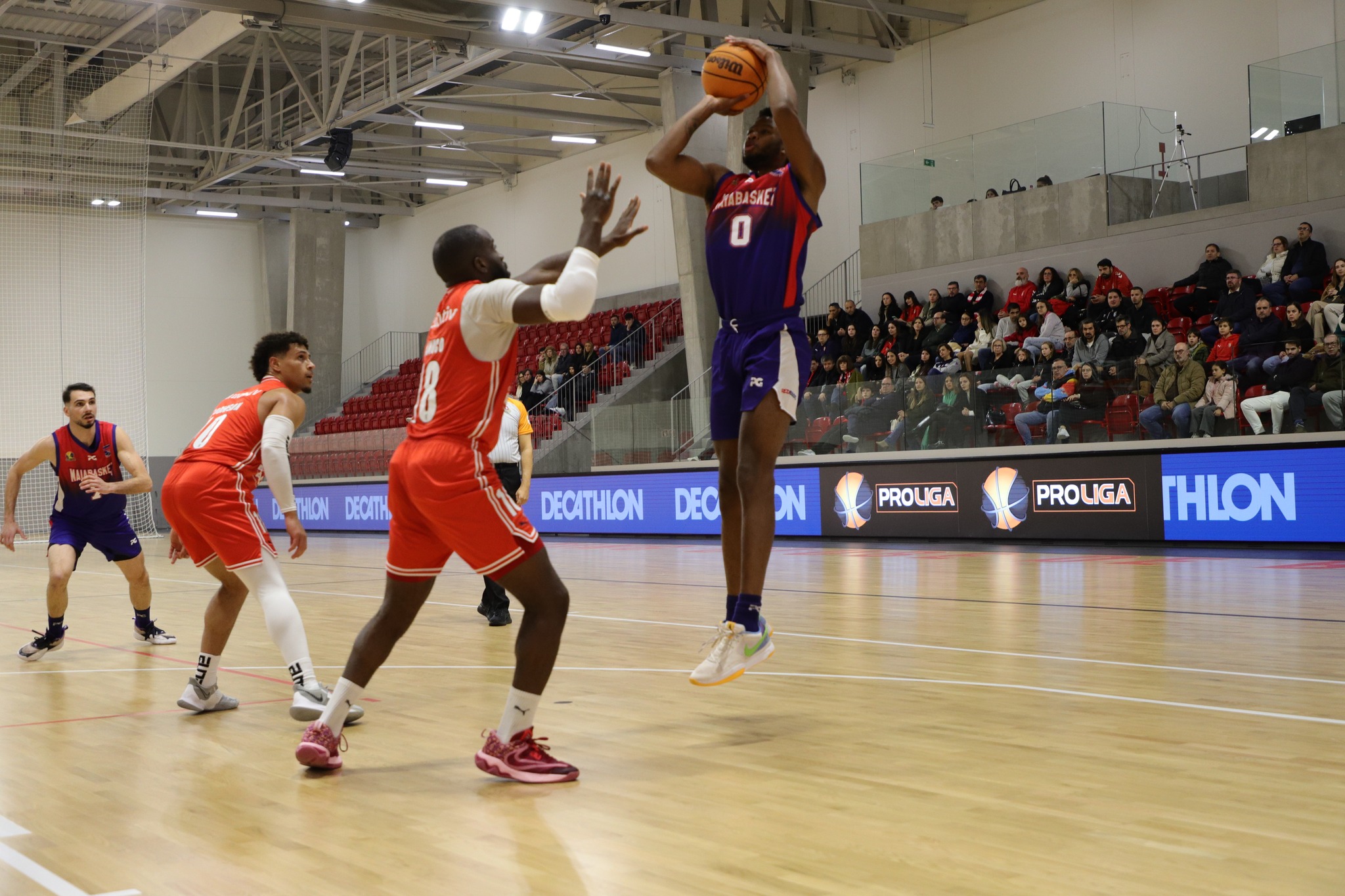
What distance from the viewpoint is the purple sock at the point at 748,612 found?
4621 millimetres

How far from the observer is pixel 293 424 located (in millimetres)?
4895

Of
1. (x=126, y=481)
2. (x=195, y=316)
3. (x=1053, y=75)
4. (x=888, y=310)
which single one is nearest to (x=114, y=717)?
(x=126, y=481)

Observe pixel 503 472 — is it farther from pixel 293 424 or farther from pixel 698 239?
pixel 698 239

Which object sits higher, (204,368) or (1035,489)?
(204,368)

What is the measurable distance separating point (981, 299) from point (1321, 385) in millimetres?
6185

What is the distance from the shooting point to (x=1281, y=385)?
Result: 11914mm

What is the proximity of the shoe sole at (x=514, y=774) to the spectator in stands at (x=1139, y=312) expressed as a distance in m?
12.4

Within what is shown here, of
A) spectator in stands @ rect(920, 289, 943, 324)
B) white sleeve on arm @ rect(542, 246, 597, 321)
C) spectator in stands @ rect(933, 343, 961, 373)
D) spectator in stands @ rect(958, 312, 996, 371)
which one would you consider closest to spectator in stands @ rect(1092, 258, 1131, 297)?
spectator in stands @ rect(958, 312, 996, 371)

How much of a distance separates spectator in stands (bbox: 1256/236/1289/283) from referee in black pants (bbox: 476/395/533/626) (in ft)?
31.8

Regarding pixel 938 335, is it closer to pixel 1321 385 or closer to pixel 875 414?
pixel 875 414

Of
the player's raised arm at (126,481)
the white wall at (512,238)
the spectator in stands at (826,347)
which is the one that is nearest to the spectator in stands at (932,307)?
the spectator in stands at (826,347)

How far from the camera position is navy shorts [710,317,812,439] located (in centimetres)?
470

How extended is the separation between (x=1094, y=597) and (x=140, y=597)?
6.16 metres

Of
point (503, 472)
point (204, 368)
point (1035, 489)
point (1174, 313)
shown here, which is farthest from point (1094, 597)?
point (204, 368)
